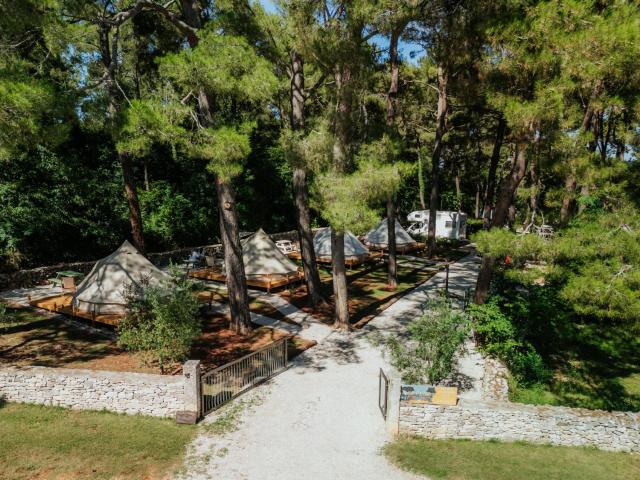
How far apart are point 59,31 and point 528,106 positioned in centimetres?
1032

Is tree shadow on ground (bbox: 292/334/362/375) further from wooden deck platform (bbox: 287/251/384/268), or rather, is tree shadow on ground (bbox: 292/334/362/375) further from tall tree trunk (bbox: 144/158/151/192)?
tall tree trunk (bbox: 144/158/151/192)

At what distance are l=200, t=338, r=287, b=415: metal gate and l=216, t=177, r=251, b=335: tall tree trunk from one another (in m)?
2.50

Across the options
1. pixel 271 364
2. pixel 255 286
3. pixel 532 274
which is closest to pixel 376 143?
pixel 532 274

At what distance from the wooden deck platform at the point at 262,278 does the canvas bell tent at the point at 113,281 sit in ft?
16.5

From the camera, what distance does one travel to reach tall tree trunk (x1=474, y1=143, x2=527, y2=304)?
11.2 meters

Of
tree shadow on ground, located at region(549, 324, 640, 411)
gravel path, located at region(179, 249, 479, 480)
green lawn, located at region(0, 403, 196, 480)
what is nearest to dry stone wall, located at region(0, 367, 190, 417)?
green lawn, located at region(0, 403, 196, 480)

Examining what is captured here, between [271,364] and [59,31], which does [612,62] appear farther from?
[59,31]

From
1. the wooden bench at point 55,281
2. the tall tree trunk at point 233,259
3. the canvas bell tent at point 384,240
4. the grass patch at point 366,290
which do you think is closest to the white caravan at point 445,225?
the canvas bell tent at point 384,240

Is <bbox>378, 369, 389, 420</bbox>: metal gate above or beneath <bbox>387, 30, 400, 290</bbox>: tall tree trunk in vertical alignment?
beneath

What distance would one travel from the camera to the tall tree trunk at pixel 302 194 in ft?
48.2

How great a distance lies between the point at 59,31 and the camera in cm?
877

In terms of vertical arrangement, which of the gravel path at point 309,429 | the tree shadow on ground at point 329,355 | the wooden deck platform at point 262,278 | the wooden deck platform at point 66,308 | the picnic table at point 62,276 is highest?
the picnic table at point 62,276

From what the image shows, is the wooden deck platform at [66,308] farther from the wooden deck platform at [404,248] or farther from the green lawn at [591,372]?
the wooden deck platform at [404,248]

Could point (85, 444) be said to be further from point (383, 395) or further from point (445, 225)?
point (445, 225)
